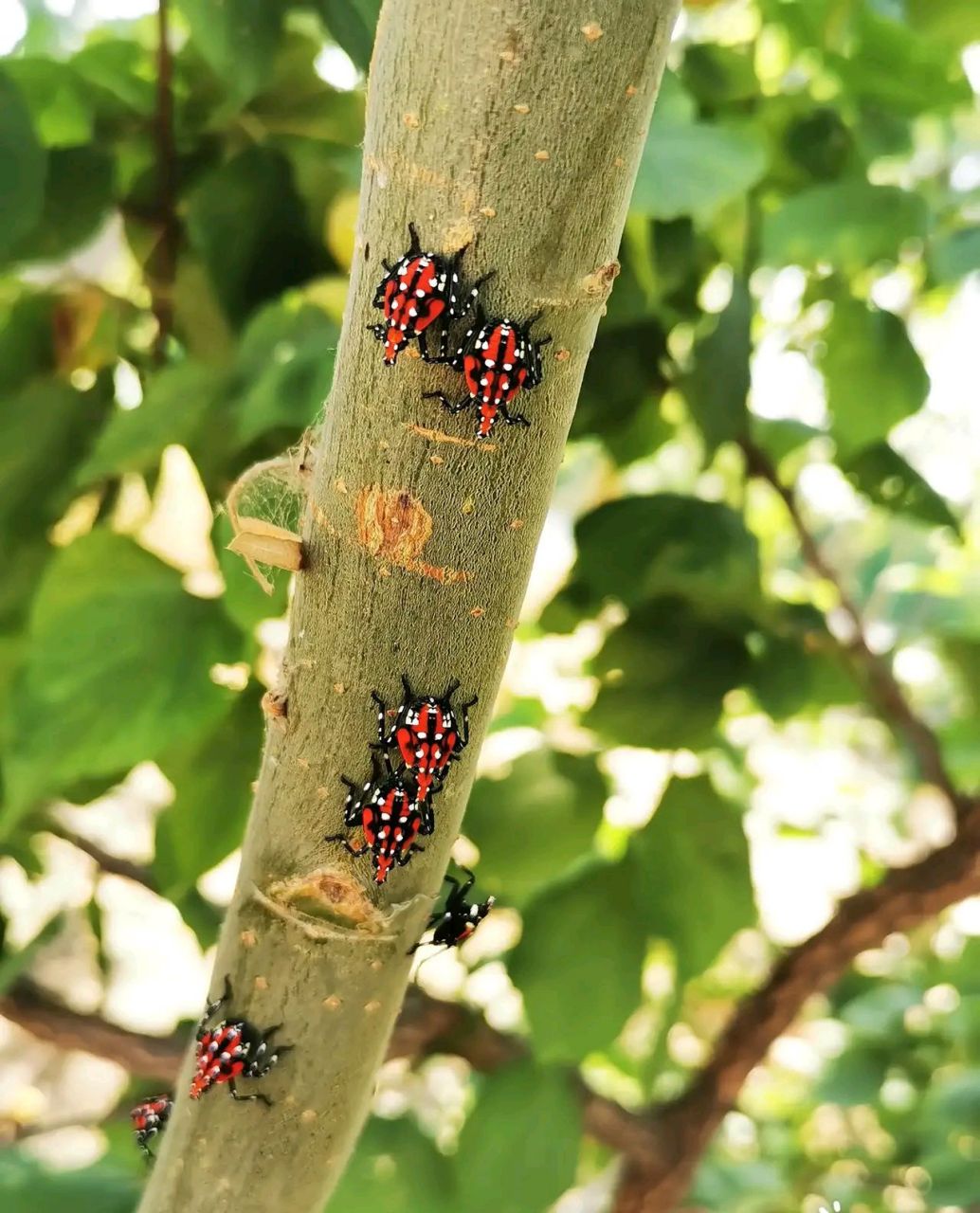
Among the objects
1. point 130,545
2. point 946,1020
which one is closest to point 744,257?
point 130,545

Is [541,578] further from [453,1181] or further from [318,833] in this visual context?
[318,833]

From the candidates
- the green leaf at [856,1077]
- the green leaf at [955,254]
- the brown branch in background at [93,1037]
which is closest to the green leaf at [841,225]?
the green leaf at [955,254]

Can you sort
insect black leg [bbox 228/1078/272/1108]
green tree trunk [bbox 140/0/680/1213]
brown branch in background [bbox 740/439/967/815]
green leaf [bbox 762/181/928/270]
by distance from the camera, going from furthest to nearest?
1. brown branch in background [bbox 740/439/967/815]
2. green leaf [bbox 762/181/928/270]
3. insect black leg [bbox 228/1078/272/1108]
4. green tree trunk [bbox 140/0/680/1213]

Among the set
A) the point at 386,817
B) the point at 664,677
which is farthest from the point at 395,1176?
the point at 386,817

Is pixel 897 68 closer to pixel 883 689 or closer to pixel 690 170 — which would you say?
pixel 690 170

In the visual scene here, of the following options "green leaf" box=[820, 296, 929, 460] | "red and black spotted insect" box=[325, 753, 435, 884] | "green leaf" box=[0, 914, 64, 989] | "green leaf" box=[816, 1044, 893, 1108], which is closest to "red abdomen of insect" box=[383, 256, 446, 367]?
"red and black spotted insect" box=[325, 753, 435, 884]

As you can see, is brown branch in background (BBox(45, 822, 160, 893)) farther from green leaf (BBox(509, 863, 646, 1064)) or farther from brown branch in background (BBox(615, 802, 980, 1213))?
brown branch in background (BBox(615, 802, 980, 1213))
